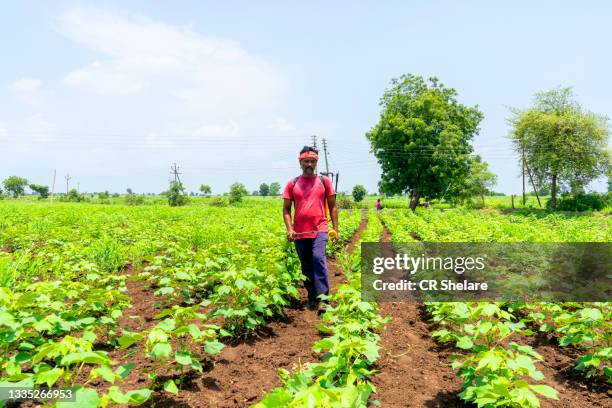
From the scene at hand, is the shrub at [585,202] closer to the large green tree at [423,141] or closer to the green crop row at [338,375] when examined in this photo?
the large green tree at [423,141]

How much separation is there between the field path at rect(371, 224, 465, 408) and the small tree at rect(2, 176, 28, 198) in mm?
110510

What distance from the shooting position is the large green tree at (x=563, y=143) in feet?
94.2

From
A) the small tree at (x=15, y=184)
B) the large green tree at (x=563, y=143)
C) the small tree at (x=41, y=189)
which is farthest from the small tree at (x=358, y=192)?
the small tree at (x=15, y=184)

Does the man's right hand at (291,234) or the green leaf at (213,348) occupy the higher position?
the man's right hand at (291,234)

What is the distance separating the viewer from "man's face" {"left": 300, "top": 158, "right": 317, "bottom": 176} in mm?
5230

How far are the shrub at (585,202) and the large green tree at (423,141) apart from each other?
308 inches

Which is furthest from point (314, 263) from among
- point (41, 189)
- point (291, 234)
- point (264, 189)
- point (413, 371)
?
point (264, 189)

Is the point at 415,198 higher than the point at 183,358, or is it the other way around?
the point at 415,198

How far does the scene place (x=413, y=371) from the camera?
3.63 meters

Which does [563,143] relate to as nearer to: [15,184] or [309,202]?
[309,202]

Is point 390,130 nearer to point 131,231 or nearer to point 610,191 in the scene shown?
point 610,191

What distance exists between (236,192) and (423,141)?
25222mm

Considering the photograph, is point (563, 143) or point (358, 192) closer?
point (563, 143)

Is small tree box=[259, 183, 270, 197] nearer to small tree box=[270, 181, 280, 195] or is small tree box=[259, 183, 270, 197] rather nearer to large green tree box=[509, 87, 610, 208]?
small tree box=[270, 181, 280, 195]
